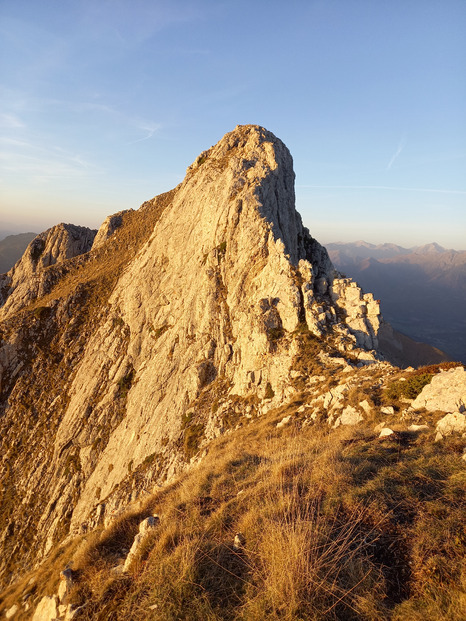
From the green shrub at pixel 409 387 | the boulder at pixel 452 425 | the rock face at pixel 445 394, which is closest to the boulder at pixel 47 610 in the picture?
the boulder at pixel 452 425

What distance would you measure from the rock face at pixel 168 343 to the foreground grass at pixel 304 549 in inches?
324

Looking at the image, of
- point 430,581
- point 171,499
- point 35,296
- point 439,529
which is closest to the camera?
point 430,581

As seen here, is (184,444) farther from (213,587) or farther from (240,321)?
(213,587)

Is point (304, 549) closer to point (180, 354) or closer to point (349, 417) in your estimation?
point (349, 417)

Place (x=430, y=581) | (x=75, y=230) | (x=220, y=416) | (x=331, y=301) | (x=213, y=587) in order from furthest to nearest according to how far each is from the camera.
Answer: (x=75, y=230), (x=331, y=301), (x=220, y=416), (x=213, y=587), (x=430, y=581)

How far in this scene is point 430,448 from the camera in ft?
31.1

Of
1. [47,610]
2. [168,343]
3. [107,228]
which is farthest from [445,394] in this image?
[107,228]

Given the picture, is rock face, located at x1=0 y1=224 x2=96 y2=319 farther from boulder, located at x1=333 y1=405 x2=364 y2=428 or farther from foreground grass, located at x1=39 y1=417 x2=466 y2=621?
foreground grass, located at x1=39 y1=417 x2=466 y2=621

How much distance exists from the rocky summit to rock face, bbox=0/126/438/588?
169 mm

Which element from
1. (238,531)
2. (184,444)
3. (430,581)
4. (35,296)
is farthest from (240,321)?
(35,296)

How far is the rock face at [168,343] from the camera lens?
1059 inches

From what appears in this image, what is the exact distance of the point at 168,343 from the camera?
3675 cm

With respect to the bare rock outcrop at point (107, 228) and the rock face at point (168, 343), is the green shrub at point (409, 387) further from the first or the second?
the bare rock outcrop at point (107, 228)

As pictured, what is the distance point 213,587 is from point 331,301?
26582 mm
